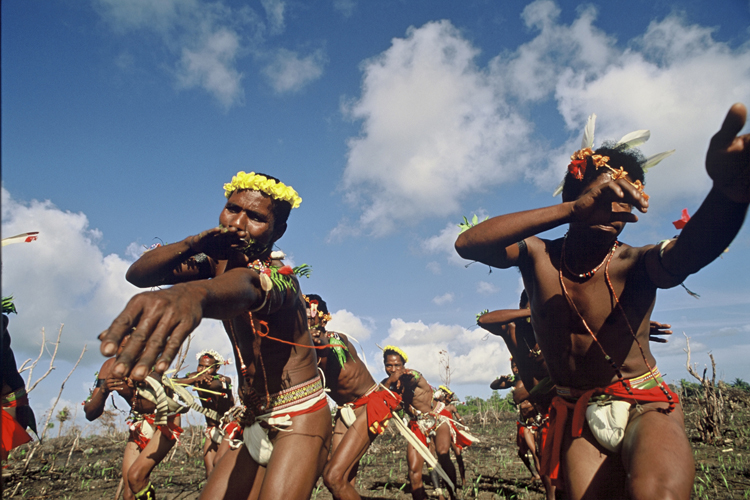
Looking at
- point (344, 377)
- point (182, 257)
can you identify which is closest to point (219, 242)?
point (182, 257)

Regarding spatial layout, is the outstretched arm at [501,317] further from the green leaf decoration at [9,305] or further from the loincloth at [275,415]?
the green leaf decoration at [9,305]

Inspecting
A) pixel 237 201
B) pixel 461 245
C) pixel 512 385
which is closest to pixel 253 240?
pixel 237 201

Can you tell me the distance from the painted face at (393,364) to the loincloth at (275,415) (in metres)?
6.08

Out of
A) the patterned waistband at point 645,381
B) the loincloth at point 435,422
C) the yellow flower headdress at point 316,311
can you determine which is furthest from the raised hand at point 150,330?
the loincloth at point 435,422

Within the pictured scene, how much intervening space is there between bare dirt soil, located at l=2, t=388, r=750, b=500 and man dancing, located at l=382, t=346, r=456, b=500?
32.8 inches

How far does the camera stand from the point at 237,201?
321 cm

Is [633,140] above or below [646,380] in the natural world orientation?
above

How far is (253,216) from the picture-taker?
321cm

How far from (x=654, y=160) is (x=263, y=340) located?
2.82 metres

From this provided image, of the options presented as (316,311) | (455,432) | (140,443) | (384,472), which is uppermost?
(316,311)

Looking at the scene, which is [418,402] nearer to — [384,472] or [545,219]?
[384,472]

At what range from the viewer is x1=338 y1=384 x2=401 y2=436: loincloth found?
5.14m

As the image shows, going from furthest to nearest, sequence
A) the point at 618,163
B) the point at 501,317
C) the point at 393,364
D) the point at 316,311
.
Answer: the point at 393,364 < the point at 316,311 < the point at 501,317 < the point at 618,163

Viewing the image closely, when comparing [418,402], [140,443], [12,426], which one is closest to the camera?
[12,426]
